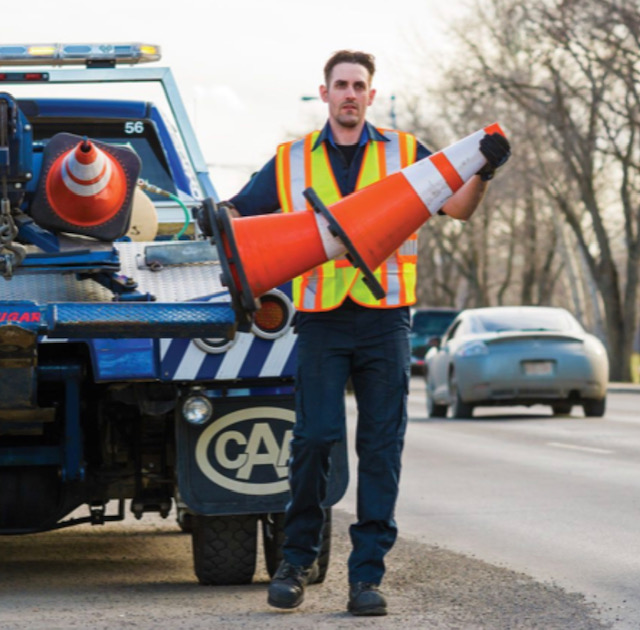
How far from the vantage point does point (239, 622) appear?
221 inches

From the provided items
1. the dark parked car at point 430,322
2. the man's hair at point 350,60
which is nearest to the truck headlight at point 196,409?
the man's hair at point 350,60

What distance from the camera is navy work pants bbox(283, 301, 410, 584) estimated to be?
5.93m

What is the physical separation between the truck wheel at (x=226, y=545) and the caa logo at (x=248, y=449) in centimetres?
17

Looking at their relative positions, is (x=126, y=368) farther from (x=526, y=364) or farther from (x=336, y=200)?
(x=526, y=364)

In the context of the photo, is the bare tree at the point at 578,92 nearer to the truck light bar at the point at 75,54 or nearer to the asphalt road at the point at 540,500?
the asphalt road at the point at 540,500

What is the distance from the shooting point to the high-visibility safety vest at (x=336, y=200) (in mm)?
5910

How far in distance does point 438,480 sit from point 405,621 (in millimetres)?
6976

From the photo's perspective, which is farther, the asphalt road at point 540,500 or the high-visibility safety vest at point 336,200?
the asphalt road at point 540,500

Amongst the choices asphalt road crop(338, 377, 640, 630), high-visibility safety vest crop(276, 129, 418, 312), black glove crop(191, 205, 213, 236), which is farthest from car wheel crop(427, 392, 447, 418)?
black glove crop(191, 205, 213, 236)

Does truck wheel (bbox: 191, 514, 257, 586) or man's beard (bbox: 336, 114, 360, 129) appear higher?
man's beard (bbox: 336, 114, 360, 129)

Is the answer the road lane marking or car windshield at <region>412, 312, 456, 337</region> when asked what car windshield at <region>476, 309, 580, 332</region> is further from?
car windshield at <region>412, 312, 456, 337</region>

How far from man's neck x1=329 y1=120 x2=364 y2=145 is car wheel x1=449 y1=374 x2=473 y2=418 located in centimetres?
1516

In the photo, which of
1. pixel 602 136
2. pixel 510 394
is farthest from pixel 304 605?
pixel 602 136

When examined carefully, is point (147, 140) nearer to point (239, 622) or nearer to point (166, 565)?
point (166, 565)
